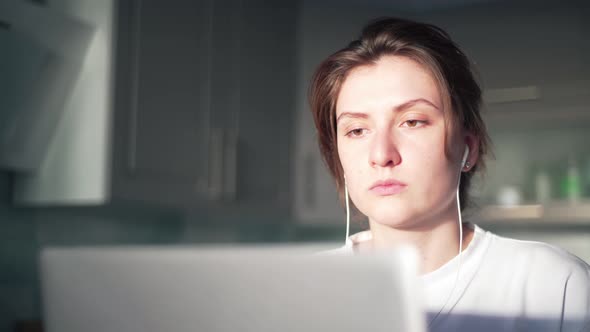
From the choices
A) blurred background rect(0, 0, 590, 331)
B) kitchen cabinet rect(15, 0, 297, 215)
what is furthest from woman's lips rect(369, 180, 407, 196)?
kitchen cabinet rect(15, 0, 297, 215)

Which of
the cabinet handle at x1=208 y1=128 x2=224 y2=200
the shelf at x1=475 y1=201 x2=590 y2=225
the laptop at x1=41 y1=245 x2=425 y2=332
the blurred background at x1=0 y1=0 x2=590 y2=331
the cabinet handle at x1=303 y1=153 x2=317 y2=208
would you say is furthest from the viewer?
the cabinet handle at x1=303 y1=153 x2=317 y2=208

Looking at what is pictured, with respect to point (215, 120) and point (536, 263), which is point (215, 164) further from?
point (536, 263)

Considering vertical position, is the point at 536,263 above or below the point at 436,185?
below

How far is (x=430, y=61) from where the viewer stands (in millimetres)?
1147

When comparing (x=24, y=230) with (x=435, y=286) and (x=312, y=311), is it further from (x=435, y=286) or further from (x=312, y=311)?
(x=312, y=311)

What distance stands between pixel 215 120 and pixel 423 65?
48.4 inches

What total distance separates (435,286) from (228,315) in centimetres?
61

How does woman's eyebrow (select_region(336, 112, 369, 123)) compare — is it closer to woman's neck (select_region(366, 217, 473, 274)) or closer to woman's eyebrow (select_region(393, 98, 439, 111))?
woman's eyebrow (select_region(393, 98, 439, 111))

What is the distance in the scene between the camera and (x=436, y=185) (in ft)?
3.73

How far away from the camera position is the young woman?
109cm

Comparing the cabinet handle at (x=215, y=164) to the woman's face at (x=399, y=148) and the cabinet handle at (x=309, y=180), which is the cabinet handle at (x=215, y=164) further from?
the woman's face at (x=399, y=148)

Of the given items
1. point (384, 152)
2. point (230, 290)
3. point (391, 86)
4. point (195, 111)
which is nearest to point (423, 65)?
point (391, 86)

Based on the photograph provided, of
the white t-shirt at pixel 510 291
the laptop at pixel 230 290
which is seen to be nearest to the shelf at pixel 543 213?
the white t-shirt at pixel 510 291

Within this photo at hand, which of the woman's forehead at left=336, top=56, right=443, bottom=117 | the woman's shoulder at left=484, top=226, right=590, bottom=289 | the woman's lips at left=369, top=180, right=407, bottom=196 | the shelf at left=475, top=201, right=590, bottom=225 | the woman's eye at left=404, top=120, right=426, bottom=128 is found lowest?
the shelf at left=475, top=201, right=590, bottom=225
